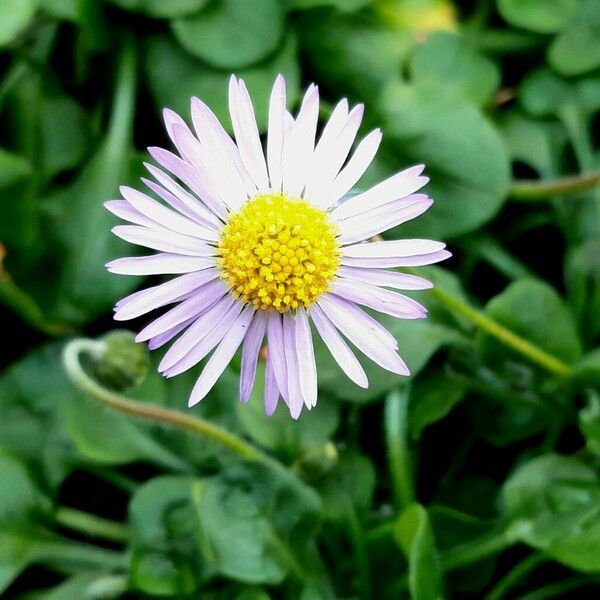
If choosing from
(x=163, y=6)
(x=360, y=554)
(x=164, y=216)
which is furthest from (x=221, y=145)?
(x=360, y=554)

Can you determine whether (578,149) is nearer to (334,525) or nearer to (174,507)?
(334,525)

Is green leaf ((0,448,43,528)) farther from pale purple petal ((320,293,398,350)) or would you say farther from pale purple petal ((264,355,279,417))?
pale purple petal ((320,293,398,350))

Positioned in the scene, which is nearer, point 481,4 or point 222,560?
point 222,560

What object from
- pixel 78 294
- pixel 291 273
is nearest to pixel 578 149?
pixel 291 273

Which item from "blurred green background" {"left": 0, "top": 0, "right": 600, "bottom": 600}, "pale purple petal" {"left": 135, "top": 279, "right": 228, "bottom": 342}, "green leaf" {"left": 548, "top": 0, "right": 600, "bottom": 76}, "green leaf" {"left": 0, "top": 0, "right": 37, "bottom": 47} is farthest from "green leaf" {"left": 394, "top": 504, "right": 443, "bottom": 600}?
"green leaf" {"left": 0, "top": 0, "right": 37, "bottom": 47}

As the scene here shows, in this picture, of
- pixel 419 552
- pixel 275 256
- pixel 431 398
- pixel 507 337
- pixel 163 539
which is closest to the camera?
pixel 275 256

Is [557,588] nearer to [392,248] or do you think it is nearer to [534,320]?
[534,320]
